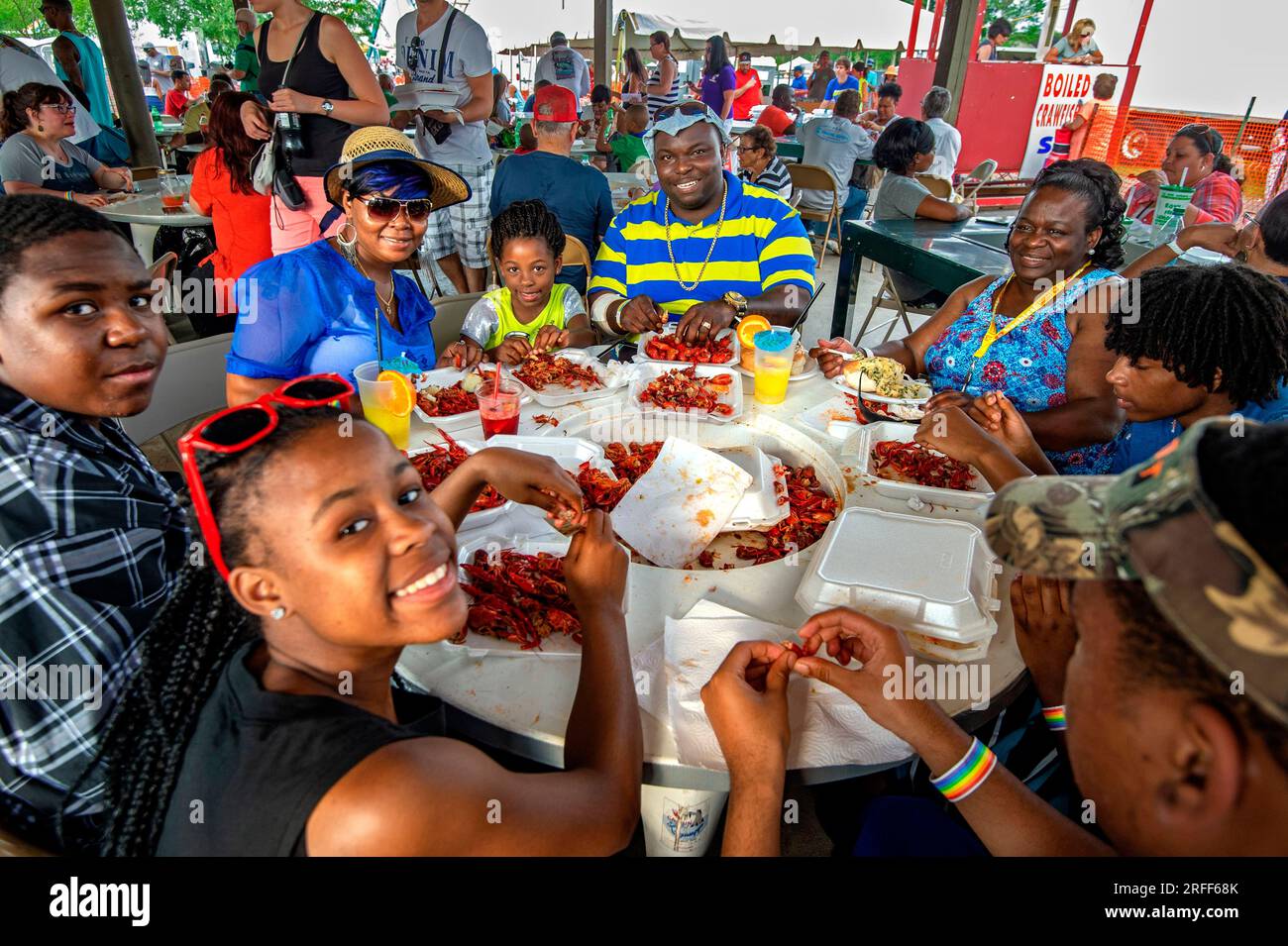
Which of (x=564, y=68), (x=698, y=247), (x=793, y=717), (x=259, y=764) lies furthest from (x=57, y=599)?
(x=564, y=68)

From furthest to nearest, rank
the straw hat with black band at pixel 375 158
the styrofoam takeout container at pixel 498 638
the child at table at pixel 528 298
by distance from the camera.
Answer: the child at table at pixel 528 298 < the straw hat with black band at pixel 375 158 < the styrofoam takeout container at pixel 498 638

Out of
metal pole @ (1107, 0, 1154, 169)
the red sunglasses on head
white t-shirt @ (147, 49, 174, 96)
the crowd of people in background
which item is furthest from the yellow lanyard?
white t-shirt @ (147, 49, 174, 96)

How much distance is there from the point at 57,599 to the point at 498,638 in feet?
2.85

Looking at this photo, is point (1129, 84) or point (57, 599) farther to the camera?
point (1129, 84)

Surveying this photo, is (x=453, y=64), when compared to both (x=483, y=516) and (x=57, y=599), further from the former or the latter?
(x=57, y=599)

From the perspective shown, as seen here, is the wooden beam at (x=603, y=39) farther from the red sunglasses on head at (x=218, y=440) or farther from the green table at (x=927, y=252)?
the red sunglasses on head at (x=218, y=440)

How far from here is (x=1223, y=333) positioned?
221cm

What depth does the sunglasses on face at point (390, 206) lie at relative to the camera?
2.84 meters

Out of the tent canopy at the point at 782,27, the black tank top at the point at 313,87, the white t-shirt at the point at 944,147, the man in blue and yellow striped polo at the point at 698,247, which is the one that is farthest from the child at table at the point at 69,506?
the tent canopy at the point at 782,27

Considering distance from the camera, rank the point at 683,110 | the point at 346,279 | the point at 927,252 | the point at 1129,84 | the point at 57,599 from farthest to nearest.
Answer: the point at 1129,84 < the point at 927,252 < the point at 683,110 < the point at 346,279 < the point at 57,599

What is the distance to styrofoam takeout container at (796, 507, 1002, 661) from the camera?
5.40 ft

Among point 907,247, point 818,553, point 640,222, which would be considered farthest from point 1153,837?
point 907,247

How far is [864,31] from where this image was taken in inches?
667

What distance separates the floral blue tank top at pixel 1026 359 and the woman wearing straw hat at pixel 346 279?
2466 mm
